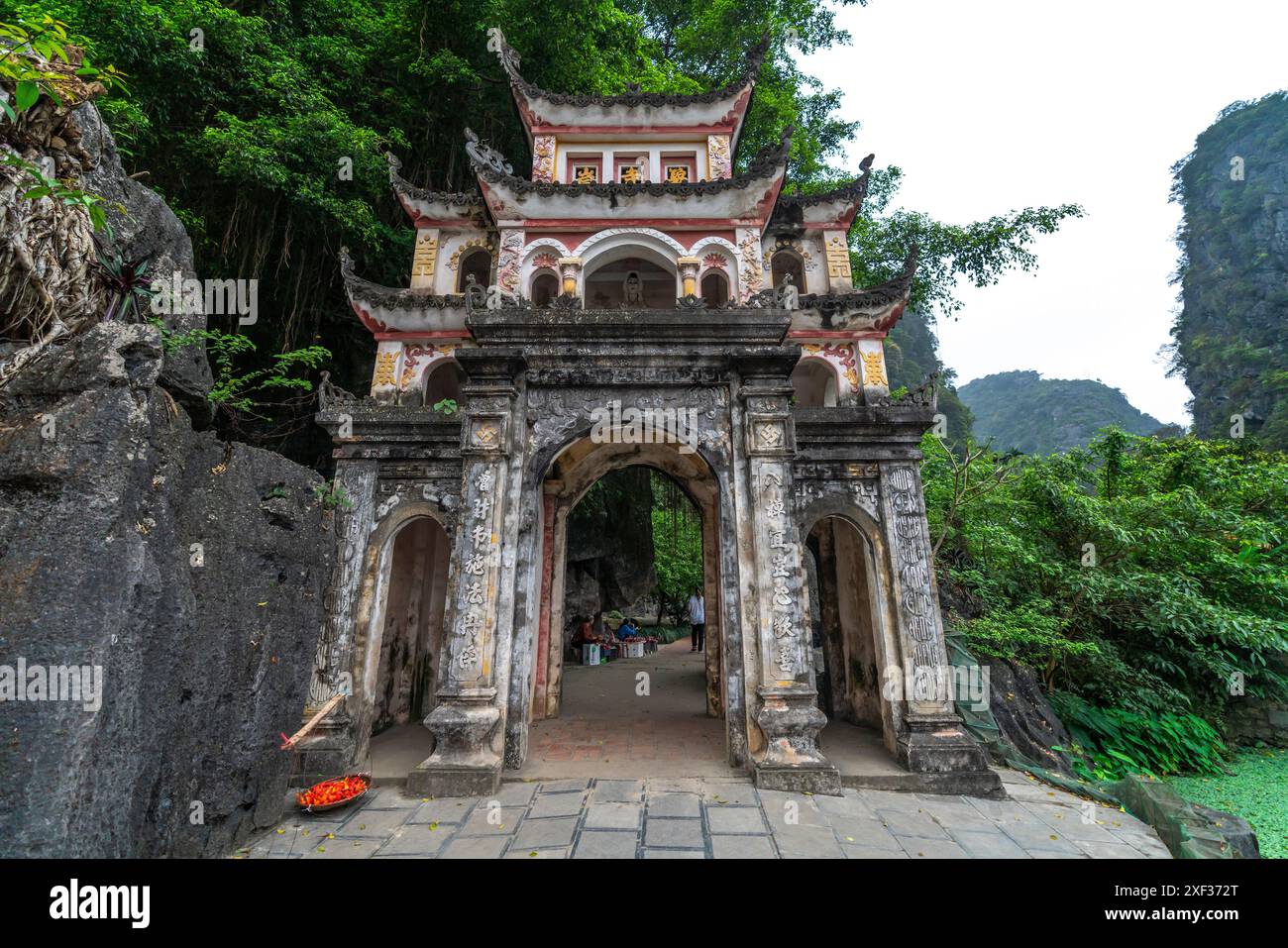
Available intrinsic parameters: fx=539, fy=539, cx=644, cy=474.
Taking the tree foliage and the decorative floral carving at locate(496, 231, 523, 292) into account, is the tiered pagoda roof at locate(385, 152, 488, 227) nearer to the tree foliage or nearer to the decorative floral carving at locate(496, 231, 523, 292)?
the decorative floral carving at locate(496, 231, 523, 292)

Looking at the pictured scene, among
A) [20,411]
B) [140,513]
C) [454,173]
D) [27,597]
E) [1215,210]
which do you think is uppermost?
[1215,210]

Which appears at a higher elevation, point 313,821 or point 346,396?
point 346,396

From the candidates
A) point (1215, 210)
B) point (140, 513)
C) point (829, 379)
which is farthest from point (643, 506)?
point (1215, 210)

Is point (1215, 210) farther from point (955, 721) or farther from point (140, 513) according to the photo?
point (140, 513)

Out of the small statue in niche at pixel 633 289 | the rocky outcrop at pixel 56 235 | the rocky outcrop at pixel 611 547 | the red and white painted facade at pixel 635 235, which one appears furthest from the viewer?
the rocky outcrop at pixel 611 547

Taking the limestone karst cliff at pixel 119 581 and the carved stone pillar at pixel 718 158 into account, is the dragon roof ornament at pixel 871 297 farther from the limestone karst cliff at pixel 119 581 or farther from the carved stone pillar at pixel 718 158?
the limestone karst cliff at pixel 119 581

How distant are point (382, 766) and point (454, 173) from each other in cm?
1443

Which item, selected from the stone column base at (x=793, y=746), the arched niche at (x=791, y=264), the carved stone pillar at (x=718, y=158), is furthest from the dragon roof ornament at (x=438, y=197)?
the stone column base at (x=793, y=746)

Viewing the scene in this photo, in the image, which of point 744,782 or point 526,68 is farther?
point 526,68

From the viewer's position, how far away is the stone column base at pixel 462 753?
5312mm

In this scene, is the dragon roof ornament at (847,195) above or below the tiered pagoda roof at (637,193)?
above

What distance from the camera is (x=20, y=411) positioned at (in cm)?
304

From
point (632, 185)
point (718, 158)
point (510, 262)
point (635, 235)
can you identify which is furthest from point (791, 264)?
point (510, 262)

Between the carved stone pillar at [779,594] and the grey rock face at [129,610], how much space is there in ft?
14.8
